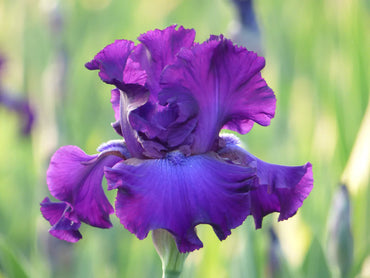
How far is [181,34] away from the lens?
63 centimetres

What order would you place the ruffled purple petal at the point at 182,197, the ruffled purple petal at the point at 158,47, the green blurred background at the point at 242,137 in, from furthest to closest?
the green blurred background at the point at 242,137 < the ruffled purple petal at the point at 158,47 < the ruffled purple petal at the point at 182,197

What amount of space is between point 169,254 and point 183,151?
120 mm

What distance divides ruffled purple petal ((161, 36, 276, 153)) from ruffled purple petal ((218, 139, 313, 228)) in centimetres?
4

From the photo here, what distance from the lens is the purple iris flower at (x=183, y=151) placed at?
1.71 feet

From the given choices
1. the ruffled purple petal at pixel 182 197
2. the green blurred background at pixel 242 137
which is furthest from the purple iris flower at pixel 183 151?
the green blurred background at pixel 242 137

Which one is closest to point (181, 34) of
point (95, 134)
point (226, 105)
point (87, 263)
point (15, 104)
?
point (226, 105)

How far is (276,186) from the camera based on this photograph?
0.56m

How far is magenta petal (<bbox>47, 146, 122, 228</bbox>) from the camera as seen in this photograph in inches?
22.8

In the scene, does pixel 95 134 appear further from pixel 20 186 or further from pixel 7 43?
pixel 7 43

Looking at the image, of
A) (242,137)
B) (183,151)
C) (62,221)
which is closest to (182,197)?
(183,151)

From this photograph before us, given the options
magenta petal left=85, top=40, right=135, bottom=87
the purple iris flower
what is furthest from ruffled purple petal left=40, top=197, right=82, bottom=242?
magenta petal left=85, top=40, right=135, bottom=87

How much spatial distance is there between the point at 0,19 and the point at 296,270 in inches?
74.3

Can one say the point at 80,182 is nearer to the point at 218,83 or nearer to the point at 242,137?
the point at 218,83

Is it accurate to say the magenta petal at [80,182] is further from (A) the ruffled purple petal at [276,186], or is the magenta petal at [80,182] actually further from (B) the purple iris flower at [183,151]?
(A) the ruffled purple petal at [276,186]
